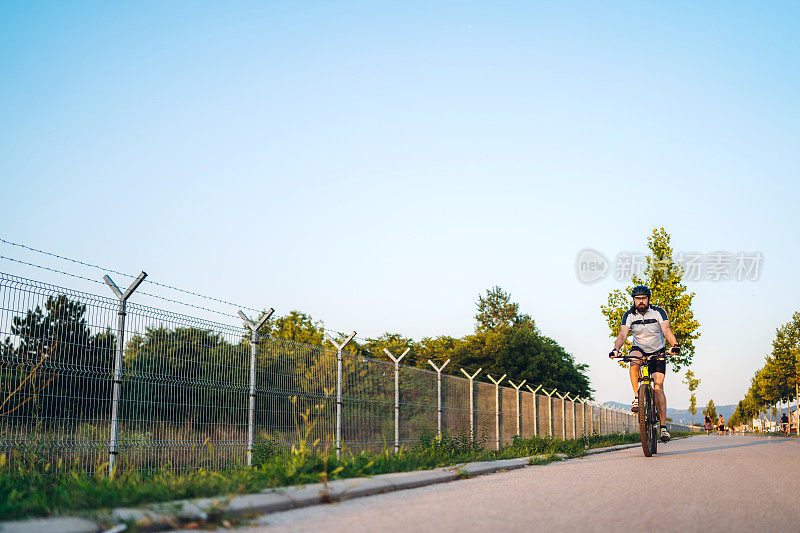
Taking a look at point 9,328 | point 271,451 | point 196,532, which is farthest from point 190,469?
point 196,532

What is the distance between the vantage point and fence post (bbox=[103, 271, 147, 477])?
7.63 m

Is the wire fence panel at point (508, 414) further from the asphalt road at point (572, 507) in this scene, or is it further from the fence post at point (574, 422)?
the asphalt road at point (572, 507)

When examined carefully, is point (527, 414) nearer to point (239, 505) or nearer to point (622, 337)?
point (622, 337)

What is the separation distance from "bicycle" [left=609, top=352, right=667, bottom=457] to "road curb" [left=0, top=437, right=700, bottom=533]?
15.7ft

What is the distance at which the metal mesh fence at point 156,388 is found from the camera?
22.9 feet

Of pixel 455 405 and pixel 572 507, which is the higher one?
pixel 455 405

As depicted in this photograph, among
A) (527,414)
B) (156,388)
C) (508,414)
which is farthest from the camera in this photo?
(527,414)

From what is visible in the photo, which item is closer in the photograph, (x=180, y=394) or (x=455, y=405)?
(x=180, y=394)

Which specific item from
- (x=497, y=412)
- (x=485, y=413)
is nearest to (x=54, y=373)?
(x=485, y=413)

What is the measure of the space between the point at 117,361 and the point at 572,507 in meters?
4.96

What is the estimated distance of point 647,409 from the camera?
39.2 ft

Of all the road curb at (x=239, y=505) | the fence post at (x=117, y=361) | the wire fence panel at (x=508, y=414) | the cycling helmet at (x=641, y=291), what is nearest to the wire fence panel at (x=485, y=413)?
the wire fence panel at (x=508, y=414)

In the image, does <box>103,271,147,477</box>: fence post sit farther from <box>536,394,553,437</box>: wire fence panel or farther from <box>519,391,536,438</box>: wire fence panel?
<box>536,394,553,437</box>: wire fence panel

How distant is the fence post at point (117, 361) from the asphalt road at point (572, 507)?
2.98m
